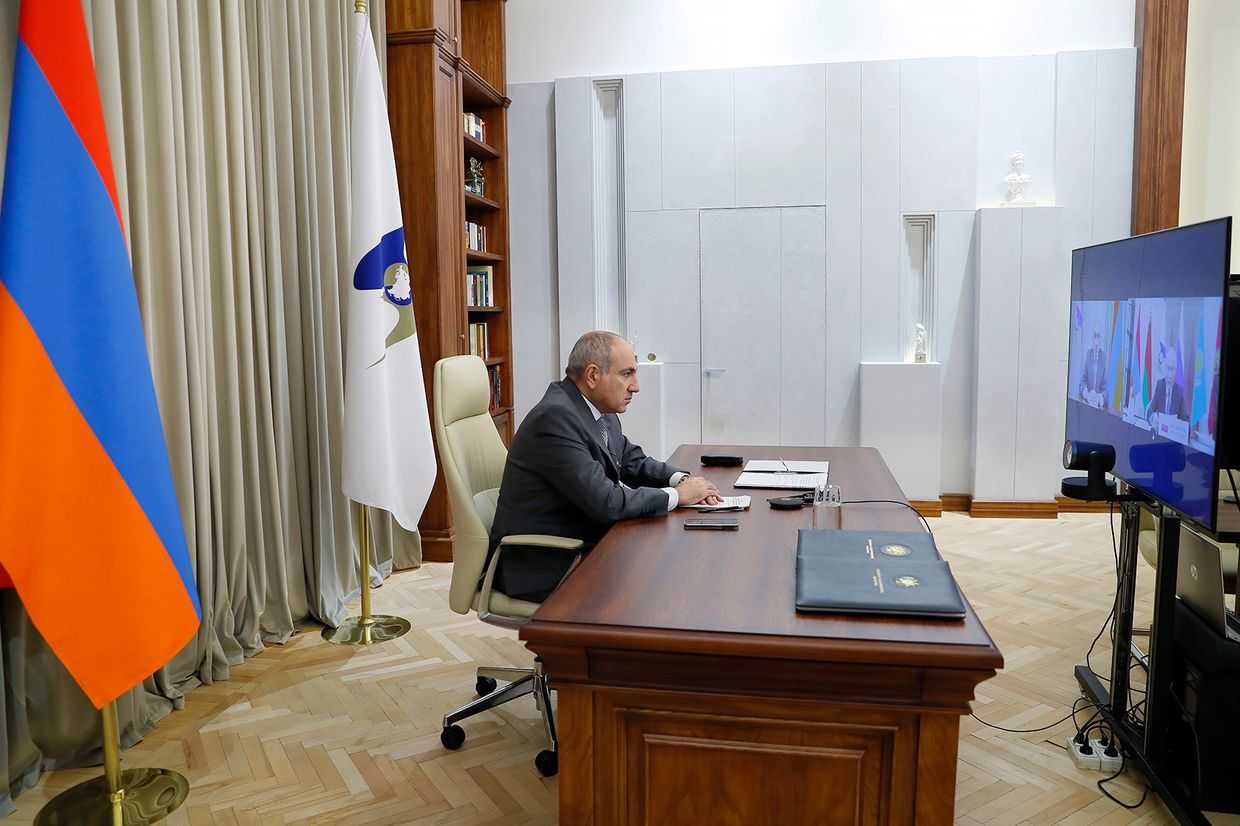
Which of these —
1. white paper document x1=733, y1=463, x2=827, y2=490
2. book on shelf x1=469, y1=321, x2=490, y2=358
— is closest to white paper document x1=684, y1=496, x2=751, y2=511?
white paper document x1=733, y1=463, x2=827, y2=490

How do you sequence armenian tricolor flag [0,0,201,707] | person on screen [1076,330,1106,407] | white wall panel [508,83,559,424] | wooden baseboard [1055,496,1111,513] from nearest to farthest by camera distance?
1. armenian tricolor flag [0,0,201,707]
2. person on screen [1076,330,1106,407]
3. wooden baseboard [1055,496,1111,513]
4. white wall panel [508,83,559,424]

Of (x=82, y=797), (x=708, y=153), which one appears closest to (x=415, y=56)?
(x=708, y=153)

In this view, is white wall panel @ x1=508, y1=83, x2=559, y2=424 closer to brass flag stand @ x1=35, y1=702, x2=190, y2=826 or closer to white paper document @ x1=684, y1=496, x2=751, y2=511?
white paper document @ x1=684, y1=496, x2=751, y2=511

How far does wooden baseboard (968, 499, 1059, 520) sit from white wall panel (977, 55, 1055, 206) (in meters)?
1.96

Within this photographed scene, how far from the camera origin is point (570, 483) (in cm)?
253

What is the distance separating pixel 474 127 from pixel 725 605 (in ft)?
15.8

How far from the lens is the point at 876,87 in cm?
583

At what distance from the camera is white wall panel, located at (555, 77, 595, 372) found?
617 cm

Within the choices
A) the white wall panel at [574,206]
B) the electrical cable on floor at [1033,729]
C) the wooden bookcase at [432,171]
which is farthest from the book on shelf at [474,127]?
the electrical cable on floor at [1033,729]

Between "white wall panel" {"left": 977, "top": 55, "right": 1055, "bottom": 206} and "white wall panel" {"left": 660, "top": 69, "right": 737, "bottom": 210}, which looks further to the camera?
"white wall panel" {"left": 660, "top": 69, "right": 737, "bottom": 210}

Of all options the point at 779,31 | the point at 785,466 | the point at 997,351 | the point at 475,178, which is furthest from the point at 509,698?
the point at 779,31

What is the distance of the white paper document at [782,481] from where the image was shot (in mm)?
2863

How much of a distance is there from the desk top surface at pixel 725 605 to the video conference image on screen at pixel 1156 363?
65 centimetres

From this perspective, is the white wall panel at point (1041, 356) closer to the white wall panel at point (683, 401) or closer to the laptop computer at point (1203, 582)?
the white wall panel at point (683, 401)
